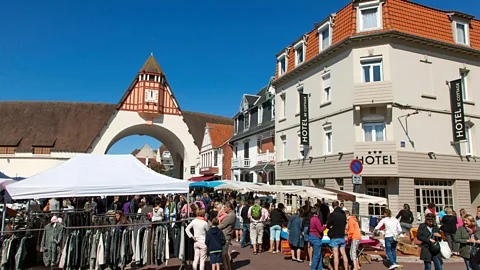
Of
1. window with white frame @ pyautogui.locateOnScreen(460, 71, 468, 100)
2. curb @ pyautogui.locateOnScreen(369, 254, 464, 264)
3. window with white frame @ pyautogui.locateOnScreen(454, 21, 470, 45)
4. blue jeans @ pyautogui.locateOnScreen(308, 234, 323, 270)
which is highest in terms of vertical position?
window with white frame @ pyautogui.locateOnScreen(454, 21, 470, 45)

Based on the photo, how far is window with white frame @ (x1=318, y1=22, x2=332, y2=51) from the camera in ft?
62.9

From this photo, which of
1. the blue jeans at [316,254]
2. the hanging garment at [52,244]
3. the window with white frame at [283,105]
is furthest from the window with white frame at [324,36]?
the hanging garment at [52,244]

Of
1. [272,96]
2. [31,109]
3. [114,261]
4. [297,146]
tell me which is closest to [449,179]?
[297,146]

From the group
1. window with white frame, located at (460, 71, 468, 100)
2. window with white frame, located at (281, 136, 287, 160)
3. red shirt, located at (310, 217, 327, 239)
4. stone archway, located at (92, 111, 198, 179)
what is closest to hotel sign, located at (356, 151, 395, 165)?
window with white frame, located at (460, 71, 468, 100)

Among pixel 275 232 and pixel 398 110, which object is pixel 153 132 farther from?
pixel 275 232

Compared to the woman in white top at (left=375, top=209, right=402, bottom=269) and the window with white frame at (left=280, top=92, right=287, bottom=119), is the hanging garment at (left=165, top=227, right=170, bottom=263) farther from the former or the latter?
the window with white frame at (left=280, top=92, right=287, bottom=119)

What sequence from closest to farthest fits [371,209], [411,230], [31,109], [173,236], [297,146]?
[173,236] → [411,230] → [371,209] → [297,146] → [31,109]

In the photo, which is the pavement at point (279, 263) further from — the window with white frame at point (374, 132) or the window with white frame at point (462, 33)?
the window with white frame at point (462, 33)

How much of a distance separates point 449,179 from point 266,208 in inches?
408

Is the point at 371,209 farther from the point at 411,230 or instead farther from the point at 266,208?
the point at 266,208

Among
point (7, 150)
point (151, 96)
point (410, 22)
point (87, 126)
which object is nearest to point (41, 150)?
point (7, 150)

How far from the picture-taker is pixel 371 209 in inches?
669

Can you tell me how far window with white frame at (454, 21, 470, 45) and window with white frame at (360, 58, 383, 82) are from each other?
203 inches

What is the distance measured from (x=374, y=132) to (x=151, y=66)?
34.8m
